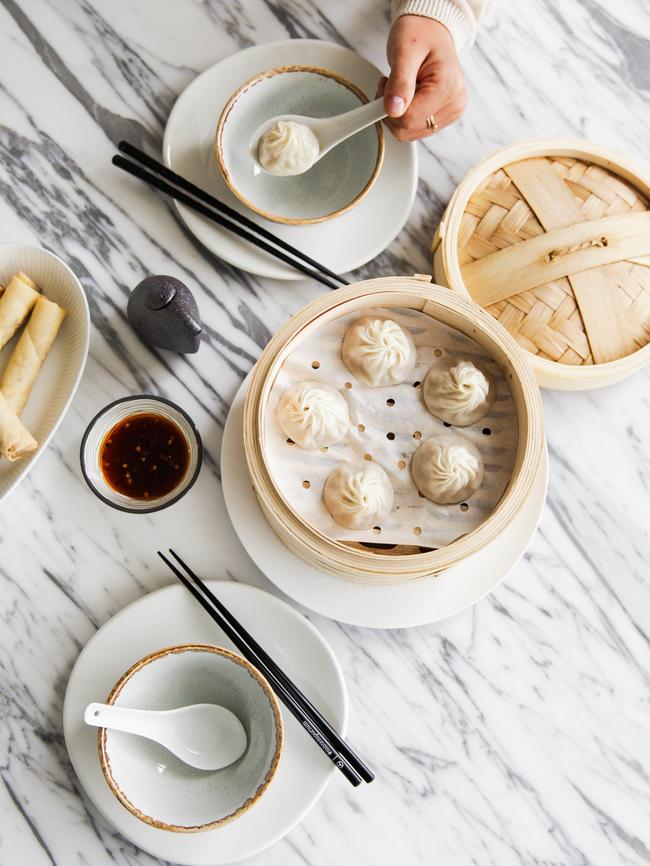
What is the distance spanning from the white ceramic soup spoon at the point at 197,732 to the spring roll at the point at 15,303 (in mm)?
646

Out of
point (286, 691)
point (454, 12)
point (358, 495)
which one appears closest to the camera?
point (358, 495)

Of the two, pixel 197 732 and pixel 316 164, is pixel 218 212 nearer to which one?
pixel 316 164

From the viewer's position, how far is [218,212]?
1.38 meters

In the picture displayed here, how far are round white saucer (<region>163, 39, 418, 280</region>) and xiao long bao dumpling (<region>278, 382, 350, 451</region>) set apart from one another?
27 cm

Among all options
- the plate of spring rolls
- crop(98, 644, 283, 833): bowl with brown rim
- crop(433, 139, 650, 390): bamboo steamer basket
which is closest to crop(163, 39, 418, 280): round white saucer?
crop(433, 139, 650, 390): bamboo steamer basket

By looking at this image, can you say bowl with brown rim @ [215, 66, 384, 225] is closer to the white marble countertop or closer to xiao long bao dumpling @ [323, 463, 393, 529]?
the white marble countertop

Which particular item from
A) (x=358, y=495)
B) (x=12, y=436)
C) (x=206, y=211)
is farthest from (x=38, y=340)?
(x=358, y=495)

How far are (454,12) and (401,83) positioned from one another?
0.68ft

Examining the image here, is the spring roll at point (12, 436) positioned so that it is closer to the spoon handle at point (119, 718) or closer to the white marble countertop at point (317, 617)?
the white marble countertop at point (317, 617)

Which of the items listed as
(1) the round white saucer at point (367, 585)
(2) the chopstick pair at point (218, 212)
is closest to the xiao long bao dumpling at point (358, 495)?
(1) the round white saucer at point (367, 585)

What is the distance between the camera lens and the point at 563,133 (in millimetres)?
1509

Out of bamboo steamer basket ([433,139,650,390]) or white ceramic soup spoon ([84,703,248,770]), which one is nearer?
white ceramic soup spoon ([84,703,248,770])

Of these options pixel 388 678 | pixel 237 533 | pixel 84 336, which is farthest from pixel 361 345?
Result: pixel 388 678

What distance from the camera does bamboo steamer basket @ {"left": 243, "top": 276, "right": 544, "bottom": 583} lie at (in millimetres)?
1120
